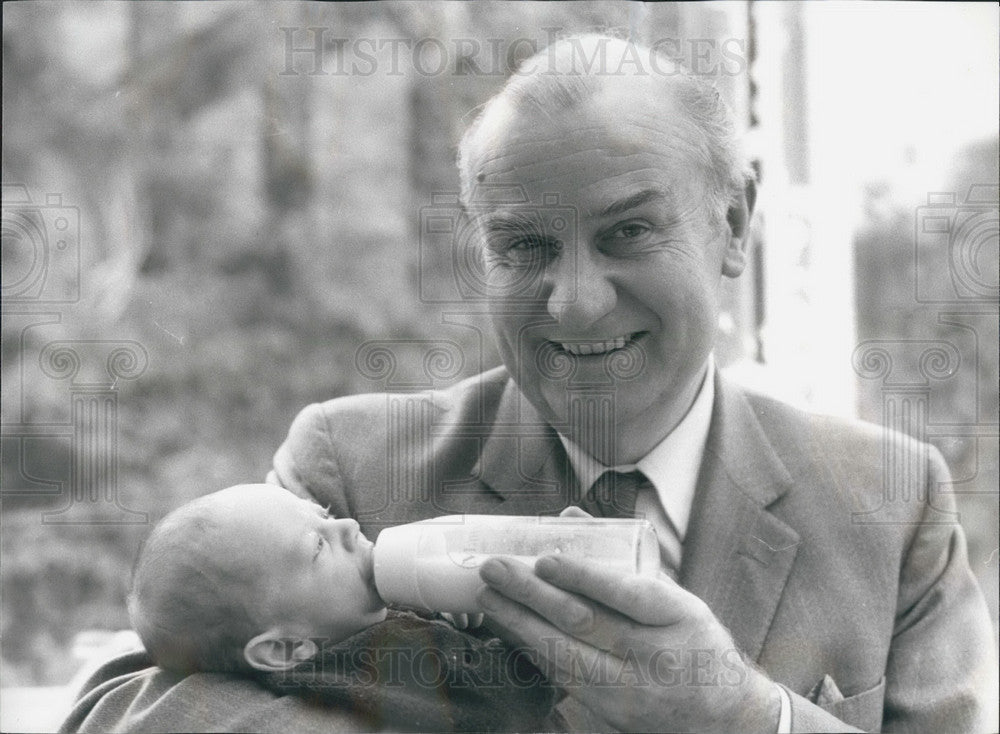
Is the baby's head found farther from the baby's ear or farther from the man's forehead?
the man's forehead

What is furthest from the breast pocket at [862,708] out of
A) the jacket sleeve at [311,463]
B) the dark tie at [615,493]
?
the jacket sleeve at [311,463]

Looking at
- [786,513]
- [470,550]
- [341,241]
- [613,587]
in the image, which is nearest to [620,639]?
[613,587]

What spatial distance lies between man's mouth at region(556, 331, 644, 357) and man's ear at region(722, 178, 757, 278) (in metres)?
0.18

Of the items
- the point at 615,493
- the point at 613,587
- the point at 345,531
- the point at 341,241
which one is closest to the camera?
the point at 613,587

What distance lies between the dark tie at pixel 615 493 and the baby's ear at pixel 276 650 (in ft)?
1.28

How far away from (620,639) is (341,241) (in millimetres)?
695

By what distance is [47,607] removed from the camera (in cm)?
155

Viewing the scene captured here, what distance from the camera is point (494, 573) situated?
1.18m

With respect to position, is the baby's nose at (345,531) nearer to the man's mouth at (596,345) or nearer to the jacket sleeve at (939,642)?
the man's mouth at (596,345)

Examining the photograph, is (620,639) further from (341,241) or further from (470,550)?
(341,241)

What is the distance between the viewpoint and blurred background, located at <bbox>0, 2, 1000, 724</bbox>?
1473mm

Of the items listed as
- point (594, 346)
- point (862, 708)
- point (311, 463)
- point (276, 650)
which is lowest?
point (862, 708)

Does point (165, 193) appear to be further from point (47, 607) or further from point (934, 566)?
point (934, 566)

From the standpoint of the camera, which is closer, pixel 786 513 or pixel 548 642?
pixel 548 642
